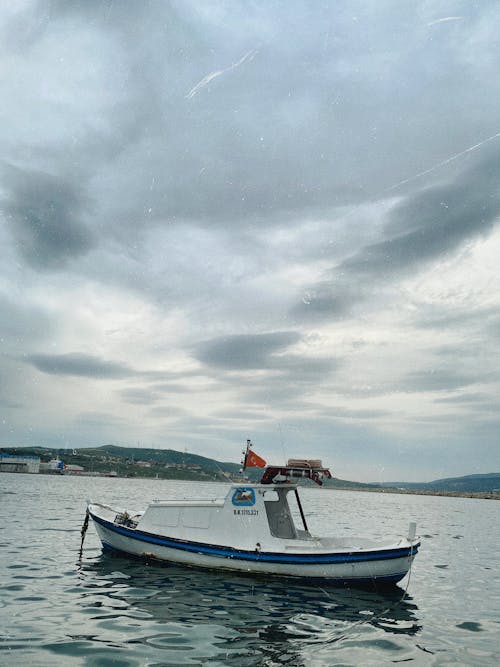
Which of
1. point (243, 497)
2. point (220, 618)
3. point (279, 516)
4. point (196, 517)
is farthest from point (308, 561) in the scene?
point (220, 618)

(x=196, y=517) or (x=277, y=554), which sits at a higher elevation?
(x=196, y=517)

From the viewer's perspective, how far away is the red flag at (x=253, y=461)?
70.1 ft

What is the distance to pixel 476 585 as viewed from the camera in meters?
22.9

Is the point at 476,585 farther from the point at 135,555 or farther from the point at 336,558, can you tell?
the point at 135,555

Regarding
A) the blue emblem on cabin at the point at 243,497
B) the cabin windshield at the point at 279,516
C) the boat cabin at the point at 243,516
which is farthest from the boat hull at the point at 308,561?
the cabin windshield at the point at 279,516

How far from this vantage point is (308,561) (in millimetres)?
18672

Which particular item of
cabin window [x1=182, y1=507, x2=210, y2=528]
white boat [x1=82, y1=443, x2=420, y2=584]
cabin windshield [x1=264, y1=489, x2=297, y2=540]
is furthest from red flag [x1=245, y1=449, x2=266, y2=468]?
cabin window [x1=182, y1=507, x2=210, y2=528]

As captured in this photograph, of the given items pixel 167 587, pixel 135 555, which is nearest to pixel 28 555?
pixel 135 555

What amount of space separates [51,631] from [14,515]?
109 feet

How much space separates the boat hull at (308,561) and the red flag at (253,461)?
11.1ft

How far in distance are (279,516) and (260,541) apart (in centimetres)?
222

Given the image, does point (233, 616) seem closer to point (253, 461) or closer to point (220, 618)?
point (220, 618)

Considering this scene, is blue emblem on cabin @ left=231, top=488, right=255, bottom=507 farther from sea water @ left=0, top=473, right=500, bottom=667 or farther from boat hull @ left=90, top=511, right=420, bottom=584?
sea water @ left=0, top=473, right=500, bottom=667

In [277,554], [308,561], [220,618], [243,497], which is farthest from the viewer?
[243,497]
